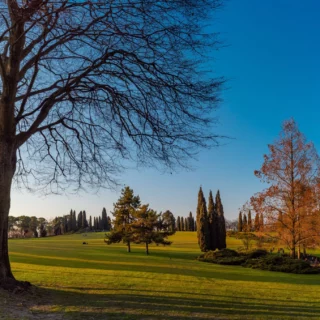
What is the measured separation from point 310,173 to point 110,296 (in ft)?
55.3

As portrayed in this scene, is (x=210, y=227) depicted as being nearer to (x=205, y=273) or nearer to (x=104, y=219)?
(x=205, y=273)

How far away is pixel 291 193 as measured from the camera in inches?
782

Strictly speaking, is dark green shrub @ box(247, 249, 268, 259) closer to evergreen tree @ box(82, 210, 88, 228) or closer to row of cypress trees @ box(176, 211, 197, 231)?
row of cypress trees @ box(176, 211, 197, 231)

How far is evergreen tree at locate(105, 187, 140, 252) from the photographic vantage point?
1336 inches

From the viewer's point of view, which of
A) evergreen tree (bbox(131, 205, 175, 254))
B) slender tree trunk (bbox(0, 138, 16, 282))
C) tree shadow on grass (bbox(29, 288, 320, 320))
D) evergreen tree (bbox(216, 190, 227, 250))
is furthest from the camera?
evergreen tree (bbox(216, 190, 227, 250))

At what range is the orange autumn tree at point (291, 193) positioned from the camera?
19469 mm

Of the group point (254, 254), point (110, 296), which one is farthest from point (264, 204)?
point (110, 296)

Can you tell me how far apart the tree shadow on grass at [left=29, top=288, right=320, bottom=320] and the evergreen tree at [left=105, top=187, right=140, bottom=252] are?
2657cm

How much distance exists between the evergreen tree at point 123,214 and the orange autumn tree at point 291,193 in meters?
17.5

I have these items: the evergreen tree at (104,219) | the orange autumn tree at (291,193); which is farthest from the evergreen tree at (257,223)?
the evergreen tree at (104,219)

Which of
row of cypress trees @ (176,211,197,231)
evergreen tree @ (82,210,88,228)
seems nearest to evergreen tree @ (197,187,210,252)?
row of cypress trees @ (176,211,197,231)

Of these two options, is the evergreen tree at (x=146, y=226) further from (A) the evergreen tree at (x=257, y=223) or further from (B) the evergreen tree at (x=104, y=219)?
(B) the evergreen tree at (x=104, y=219)

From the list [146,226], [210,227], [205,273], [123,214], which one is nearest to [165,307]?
[205,273]

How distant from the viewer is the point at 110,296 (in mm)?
7199
